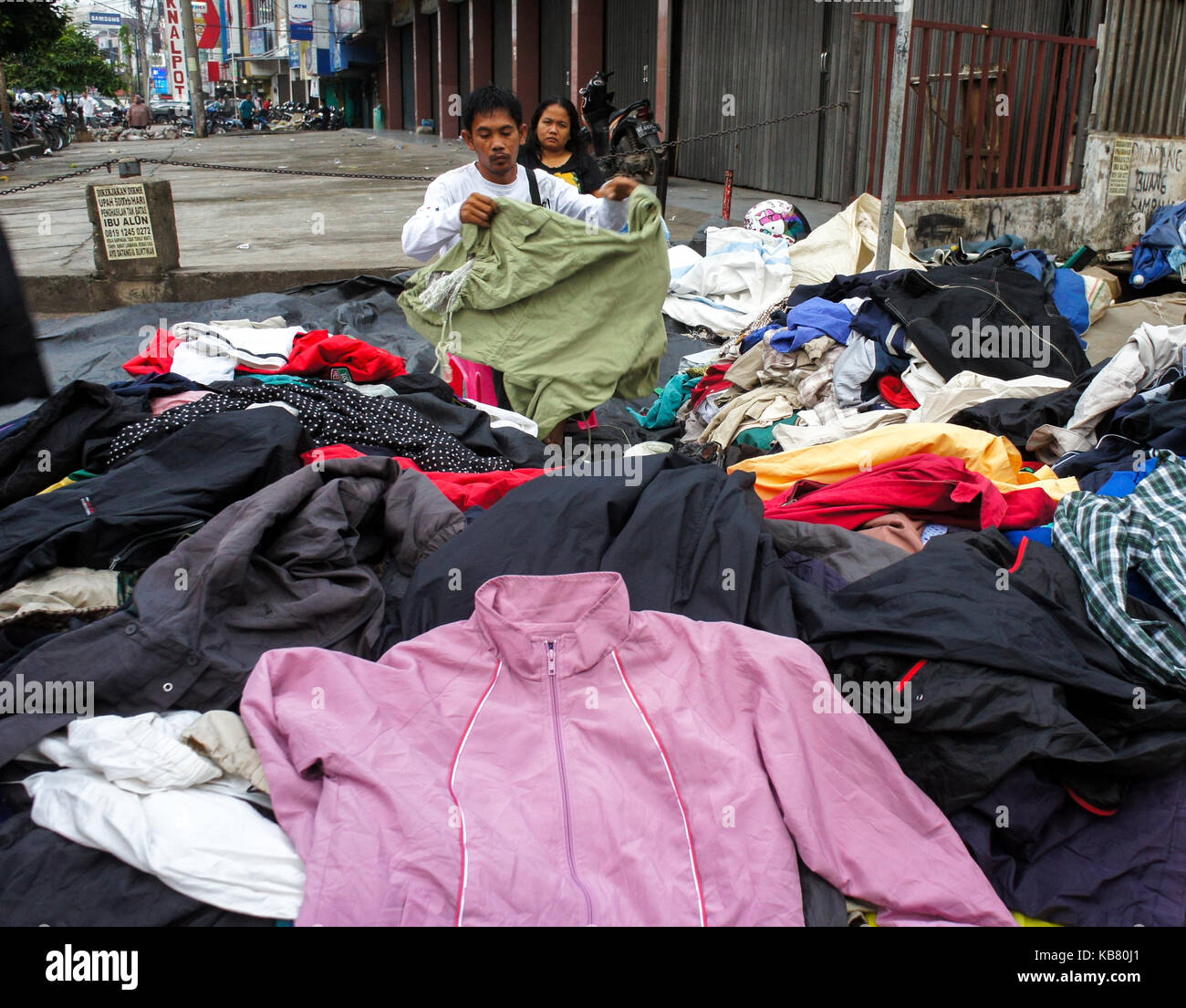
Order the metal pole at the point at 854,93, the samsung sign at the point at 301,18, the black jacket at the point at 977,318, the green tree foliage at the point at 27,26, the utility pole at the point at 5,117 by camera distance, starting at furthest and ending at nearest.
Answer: the samsung sign at the point at 301,18
the utility pole at the point at 5,117
the green tree foliage at the point at 27,26
the metal pole at the point at 854,93
the black jacket at the point at 977,318

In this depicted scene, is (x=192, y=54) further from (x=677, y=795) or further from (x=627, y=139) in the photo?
(x=677, y=795)

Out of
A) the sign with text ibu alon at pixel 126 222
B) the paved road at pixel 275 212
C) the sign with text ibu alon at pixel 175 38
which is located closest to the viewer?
the sign with text ibu alon at pixel 126 222

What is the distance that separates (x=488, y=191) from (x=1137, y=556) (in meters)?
2.76

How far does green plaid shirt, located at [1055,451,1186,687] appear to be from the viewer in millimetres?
1975

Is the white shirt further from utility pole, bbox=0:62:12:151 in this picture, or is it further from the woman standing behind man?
utility pole, bbox=0:62:12:151

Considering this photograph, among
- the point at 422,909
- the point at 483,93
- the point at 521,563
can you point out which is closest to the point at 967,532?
the point at 521,563

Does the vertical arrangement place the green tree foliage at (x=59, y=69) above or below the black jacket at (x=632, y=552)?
above

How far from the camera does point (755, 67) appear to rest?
12.2 m

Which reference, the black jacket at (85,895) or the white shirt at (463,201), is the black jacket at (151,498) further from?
the white shirt at (463,201)

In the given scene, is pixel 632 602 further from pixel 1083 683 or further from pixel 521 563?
pixel 1083 683

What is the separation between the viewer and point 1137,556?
2.16 m

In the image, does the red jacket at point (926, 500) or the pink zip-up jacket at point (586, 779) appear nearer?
the pink zip-up jacket at point (586, 779)

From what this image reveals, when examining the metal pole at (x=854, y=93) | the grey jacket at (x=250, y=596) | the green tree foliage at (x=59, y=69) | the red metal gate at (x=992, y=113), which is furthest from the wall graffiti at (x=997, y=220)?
the green tree foliage at (x=59, y=69)

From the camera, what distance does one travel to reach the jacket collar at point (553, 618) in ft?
6.59
